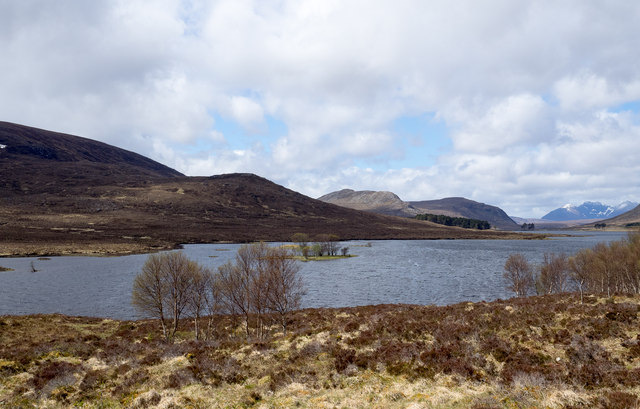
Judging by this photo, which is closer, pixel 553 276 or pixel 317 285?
pixel 553 276

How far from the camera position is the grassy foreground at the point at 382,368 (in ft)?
46.0

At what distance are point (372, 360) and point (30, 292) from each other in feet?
262

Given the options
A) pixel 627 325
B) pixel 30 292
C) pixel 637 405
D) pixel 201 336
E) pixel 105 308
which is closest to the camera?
pixel 637 405

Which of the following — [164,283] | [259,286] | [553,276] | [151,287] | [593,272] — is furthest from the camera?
[553,276]

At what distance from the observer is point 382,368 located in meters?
17.7

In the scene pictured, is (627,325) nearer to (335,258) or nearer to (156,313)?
(156,313)

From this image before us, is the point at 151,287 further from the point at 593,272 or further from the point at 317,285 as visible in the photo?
the point at 593,272

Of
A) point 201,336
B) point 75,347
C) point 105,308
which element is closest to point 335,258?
point 105,308

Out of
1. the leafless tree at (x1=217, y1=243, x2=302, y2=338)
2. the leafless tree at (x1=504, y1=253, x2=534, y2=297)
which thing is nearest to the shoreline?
the leafless tree at (x1=217, y1=243, x2=302, y2=338)

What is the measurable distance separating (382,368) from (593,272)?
67027 millimetres

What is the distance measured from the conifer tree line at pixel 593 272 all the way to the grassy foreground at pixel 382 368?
44397 mm

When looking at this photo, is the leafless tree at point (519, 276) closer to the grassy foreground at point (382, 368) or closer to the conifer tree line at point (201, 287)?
the grassy foreground at point (382, 368)

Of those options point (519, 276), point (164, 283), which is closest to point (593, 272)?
point (519, 276)

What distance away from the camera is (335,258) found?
471 ft
